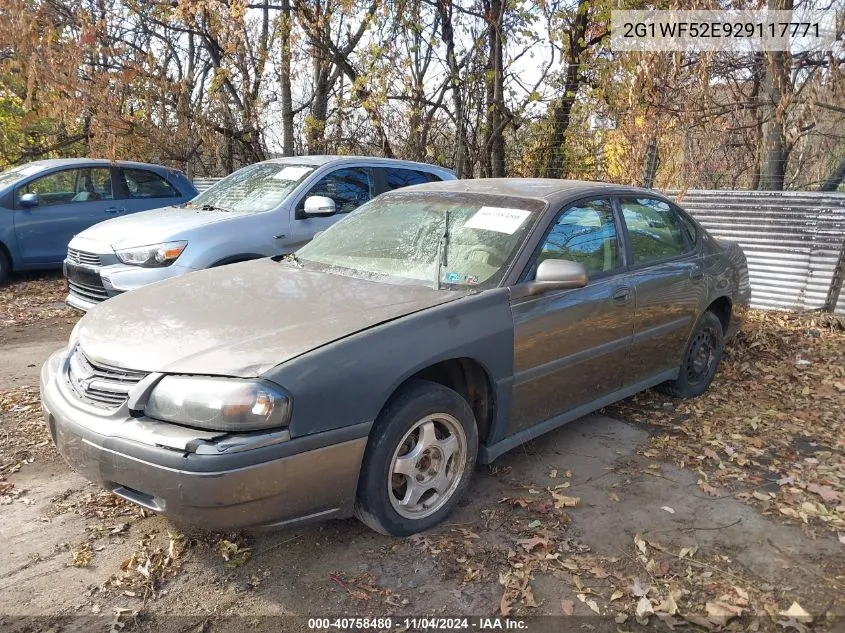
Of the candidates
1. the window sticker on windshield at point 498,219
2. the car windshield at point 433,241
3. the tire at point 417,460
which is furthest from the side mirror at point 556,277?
the tire at point 417,460

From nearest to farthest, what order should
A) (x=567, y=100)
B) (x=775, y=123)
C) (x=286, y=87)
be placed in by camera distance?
(x=775, y=123), (x=567, y=100), (x=286, y=87)

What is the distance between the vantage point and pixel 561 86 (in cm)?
1092

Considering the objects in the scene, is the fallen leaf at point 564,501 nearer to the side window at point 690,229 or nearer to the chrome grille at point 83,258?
the side window at point 690,229

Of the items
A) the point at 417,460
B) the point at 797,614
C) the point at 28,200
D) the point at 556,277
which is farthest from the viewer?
the point at 28,200

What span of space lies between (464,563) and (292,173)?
5.00 meters

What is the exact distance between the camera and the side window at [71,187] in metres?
8.44

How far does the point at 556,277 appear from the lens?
10.8 feet

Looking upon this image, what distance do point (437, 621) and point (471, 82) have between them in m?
10.7

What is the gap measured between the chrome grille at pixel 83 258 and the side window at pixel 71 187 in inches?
107

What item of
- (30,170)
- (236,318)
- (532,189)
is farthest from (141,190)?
(236,318)

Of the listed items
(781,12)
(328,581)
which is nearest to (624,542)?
(328,581)

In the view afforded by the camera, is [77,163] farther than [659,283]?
Yes

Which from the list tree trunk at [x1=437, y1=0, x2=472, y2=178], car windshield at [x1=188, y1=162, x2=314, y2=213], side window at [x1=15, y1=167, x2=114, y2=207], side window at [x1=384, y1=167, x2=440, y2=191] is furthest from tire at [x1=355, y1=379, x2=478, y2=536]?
tree trunk at [x1=437, y1=0, x2=472, y2=178]

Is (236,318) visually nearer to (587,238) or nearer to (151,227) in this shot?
(587,238)
